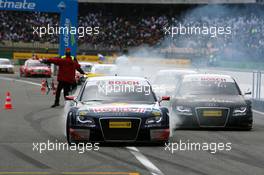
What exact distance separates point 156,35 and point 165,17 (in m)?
2.81

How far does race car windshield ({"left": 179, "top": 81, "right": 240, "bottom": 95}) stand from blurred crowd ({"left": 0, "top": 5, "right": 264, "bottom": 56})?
35.3m

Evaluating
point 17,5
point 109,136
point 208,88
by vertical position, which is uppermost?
point 17,5

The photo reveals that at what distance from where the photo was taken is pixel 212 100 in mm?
14461

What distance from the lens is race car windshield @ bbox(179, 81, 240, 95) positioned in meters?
15.3

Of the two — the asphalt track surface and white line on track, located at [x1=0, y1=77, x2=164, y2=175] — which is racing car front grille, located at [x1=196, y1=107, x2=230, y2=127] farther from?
white line on track, located at [x1=0, y1=77, x2=164, y2=175]

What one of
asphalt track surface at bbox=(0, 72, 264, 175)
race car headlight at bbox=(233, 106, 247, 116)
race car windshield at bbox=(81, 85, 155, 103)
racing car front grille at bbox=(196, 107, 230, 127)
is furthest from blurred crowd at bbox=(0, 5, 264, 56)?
race car windshield at bbox=(81, 85, 155, 103)

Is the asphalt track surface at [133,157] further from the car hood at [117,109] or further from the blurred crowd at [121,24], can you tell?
the blurred crowd at [121,24]

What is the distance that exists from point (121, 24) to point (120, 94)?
48.8 meters

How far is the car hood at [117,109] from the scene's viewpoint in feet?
35.5

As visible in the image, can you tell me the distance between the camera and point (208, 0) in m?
54.8

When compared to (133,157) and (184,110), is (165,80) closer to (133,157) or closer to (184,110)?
(184,110)

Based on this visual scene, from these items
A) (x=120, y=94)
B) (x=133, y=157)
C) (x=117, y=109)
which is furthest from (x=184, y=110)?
(x=133, y=157)

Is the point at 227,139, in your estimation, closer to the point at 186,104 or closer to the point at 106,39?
the point at 186,104

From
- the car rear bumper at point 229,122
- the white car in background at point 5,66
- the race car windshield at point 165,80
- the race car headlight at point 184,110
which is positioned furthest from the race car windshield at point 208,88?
the white car in background at point 5,66
